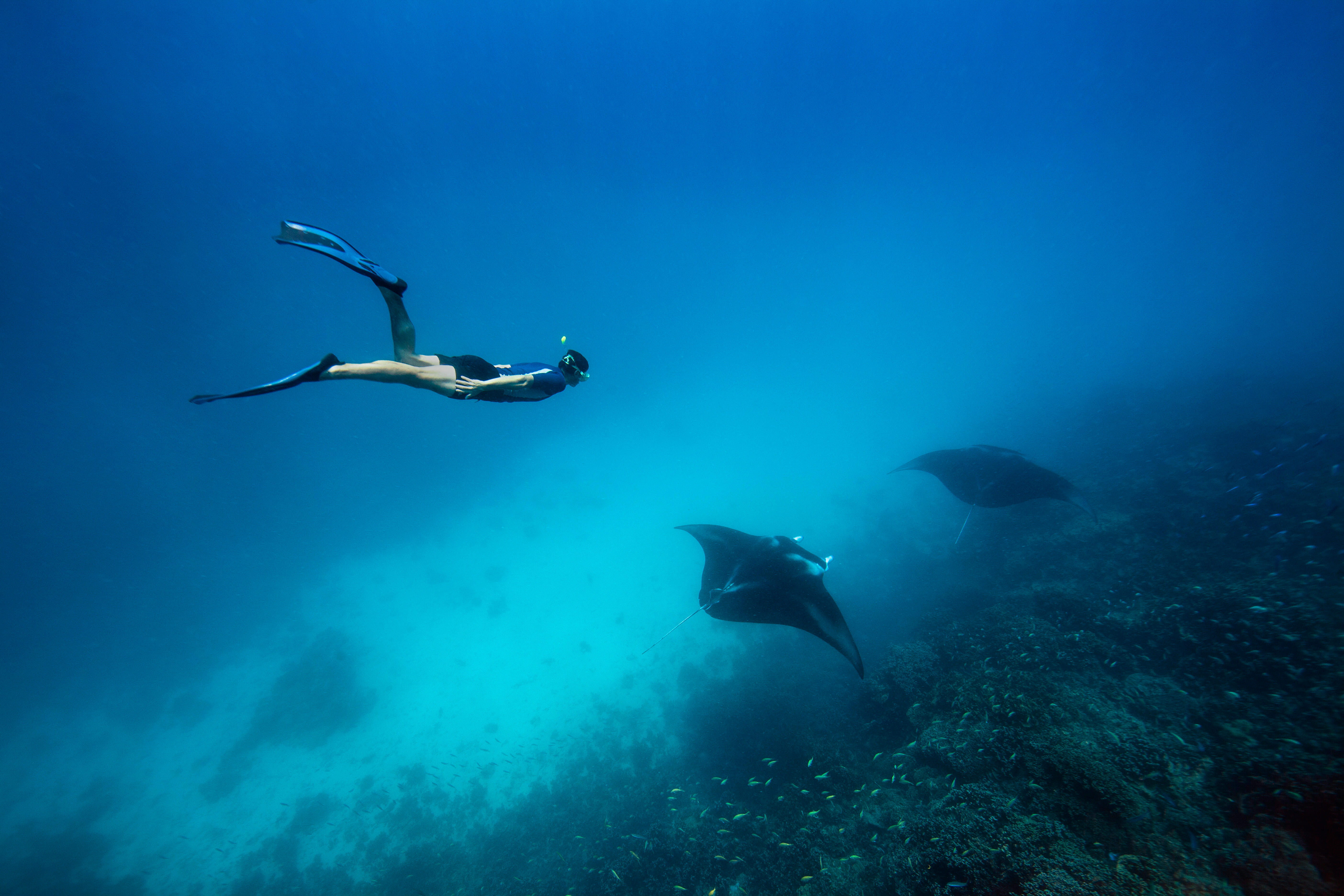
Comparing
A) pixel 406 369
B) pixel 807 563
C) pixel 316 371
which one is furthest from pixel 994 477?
pixel 316 371

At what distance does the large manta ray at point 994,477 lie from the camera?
27.1 feet

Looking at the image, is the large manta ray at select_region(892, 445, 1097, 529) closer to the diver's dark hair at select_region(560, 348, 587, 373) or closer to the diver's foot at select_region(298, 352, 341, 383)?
the diver's dark hair at select_region(560, 348, 587, 373)

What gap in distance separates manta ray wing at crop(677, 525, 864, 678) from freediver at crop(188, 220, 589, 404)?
13.8ft

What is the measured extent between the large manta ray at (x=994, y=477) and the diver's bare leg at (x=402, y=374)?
388 inches

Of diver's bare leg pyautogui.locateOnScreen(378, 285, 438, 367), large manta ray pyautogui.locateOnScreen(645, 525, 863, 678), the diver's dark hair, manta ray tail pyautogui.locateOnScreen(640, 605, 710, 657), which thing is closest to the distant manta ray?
large manta ray pyautogui.locateOnScreen(645, 525, 863, 678)

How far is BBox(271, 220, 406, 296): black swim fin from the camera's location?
344cm

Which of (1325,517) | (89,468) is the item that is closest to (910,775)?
(1325,517)

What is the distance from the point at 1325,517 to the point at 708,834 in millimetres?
13676

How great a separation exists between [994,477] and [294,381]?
11864 mm

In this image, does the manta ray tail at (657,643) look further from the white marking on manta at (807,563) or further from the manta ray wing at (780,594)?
the white marking on manta at (807,563)

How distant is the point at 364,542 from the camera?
24.6m

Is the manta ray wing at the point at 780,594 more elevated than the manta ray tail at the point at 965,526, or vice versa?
the manta ray wing at the point at 780,594

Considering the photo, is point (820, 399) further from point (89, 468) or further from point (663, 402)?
point (89, 468)

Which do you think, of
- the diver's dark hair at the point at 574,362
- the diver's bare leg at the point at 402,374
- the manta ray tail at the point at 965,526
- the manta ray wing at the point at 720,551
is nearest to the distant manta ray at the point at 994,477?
the manta ray tail at the point at 965,526
